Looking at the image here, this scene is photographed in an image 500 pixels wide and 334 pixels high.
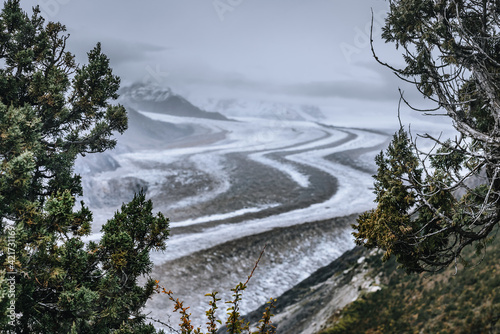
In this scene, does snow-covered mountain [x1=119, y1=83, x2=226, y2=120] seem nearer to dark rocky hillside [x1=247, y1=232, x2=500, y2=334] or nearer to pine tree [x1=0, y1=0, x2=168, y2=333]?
dark rocky hillside [x1=247, y1=232, x2=500, y2=334]

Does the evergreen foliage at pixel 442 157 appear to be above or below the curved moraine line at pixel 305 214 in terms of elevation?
above

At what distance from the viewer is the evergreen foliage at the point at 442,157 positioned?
308 inches

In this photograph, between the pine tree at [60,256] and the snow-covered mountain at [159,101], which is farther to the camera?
the snow-covered mountain at [159,101]

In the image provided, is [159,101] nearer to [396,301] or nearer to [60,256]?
[396,301]

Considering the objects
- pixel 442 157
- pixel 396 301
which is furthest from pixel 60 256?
pixel 396 301

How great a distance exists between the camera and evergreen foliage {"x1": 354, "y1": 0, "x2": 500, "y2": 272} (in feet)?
25.7

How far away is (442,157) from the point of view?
9.67m

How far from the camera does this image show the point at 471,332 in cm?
1078

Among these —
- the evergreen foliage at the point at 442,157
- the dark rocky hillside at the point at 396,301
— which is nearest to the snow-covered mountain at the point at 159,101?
the dark rocky hillside at the point at 396,301

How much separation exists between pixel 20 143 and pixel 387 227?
28.8 ft

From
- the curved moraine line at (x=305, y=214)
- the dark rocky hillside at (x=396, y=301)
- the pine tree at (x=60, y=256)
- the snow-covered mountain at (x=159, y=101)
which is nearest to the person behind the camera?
the pine tree at (x=60, y=256)

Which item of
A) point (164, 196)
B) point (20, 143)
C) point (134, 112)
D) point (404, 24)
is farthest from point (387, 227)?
point (134, 112)

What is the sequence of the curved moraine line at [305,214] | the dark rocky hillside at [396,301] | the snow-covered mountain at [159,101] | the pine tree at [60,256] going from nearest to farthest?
the pine tree at [60,256] < the dark rocky hillside at [396,301] < the curved moraine line at [305,214] < the snow-covered mountain at [159,101]

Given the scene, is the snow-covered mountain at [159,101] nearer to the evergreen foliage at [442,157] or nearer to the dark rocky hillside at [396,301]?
the dark rocky hillside at [396,301]
